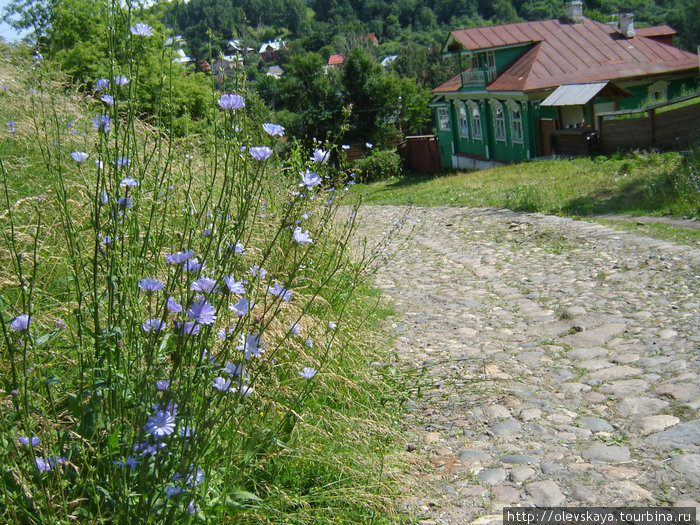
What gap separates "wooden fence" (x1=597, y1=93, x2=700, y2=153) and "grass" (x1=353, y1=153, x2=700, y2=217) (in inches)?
36.5

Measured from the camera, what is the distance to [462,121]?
1204 inches

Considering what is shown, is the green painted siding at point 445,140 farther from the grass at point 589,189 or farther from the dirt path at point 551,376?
the dirt path at point 551,376

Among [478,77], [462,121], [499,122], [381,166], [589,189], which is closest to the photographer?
[589,189]

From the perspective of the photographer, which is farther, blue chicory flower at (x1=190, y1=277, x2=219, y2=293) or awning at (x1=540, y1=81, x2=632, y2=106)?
awning at (x1=540, y1=81, x2=632, y2=106)

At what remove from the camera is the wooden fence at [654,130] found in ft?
54.4

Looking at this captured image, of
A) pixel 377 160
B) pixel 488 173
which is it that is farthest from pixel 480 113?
pixel 488 173

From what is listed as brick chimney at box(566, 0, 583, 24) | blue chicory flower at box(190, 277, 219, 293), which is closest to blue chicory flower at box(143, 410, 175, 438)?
blue chicory flower at box(190, 277, 219, 293)

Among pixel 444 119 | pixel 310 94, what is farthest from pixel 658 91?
pixel 310 94

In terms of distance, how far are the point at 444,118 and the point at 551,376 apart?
29.3m

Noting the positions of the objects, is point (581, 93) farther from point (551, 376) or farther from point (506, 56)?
point (551, 376)

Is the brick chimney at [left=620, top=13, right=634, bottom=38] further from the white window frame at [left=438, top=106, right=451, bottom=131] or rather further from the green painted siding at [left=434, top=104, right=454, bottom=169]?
the white window frame at [left=438, top=106, right=451, bottom=131]

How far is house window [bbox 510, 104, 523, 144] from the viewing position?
79.6 feet

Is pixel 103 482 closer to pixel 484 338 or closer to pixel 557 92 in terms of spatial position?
pixel 484 338

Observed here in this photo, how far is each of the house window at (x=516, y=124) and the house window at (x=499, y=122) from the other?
78 centimetres
